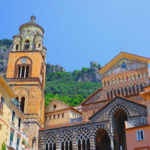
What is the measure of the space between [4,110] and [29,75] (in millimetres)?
14254

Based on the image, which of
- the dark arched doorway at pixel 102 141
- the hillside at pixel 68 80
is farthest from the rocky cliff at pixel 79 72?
the dark arched doorway at pixel 102 141

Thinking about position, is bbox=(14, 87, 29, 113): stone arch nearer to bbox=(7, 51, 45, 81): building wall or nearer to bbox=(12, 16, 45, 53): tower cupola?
bbox=(7, 51, 45, 81): building wall

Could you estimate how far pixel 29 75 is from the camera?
3559 cm

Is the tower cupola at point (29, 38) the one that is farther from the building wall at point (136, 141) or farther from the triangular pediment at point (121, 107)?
the building wall at point (136, 141)

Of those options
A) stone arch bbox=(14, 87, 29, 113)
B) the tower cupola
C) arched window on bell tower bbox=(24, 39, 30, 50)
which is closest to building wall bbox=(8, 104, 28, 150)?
stone arch bbox=(14, 87, 29, 113)

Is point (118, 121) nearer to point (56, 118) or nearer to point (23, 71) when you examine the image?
point (56, 118)

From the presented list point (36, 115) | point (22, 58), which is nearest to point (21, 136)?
point (36, 115)

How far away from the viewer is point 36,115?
3281cm

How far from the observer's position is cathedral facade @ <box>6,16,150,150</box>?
28312 millimetres

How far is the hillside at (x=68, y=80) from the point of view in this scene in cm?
9256

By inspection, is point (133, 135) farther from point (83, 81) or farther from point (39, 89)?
point (83, 81)

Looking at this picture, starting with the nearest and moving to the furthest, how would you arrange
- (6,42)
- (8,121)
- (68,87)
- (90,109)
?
1. (8,121)
2. (90,109)
3. (68,87)
4. (6,42)

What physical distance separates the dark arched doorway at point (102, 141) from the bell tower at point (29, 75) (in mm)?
7586

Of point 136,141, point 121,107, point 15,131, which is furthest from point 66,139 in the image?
point 136,141
